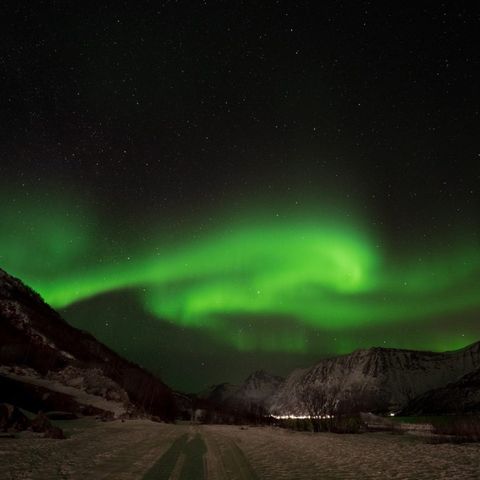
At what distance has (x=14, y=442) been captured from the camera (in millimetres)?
23516

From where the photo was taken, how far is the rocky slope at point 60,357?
78887 millimetres

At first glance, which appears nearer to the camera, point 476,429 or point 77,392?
point 476,429

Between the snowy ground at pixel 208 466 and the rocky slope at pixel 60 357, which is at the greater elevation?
the rocky slope at pixel 60 357

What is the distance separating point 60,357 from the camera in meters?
94.4

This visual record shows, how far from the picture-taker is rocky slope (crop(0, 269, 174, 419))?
78.9m

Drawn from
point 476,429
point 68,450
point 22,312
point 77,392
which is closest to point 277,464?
point 68,450

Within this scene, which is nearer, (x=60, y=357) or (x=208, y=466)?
(x=208, y=466)

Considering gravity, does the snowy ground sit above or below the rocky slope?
below

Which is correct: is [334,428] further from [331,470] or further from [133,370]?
[133,370]

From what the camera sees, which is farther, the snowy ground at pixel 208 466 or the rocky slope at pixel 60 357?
the rocky slope at pixel 60 357

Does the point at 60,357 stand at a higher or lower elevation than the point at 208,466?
higher

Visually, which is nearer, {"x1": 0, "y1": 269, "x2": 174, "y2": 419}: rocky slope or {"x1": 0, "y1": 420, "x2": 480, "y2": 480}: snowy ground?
{"x1": 0, "y1": 420, "x2": 480, "y2": 480}: snowy ground

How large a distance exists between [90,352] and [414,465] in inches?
5218

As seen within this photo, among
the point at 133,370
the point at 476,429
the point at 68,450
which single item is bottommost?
the point at 68,450
